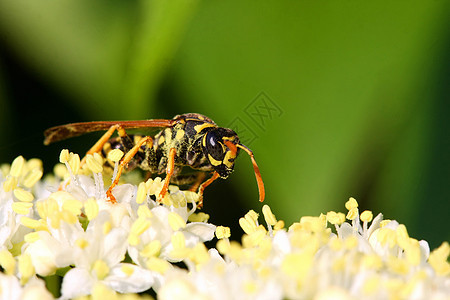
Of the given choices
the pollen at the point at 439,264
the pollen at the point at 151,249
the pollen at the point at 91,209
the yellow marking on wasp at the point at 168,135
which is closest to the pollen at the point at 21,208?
the pollen at the point at 91,209

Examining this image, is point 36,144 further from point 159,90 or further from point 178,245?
point 178,245

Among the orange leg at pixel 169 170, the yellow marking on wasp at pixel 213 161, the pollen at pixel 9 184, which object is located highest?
the yellow marking on wasp at pixel 213 161

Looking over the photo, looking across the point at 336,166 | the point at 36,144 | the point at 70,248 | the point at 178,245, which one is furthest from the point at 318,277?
the point at 36,144

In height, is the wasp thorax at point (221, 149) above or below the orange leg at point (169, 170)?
above

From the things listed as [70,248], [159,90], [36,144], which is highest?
[159,90]

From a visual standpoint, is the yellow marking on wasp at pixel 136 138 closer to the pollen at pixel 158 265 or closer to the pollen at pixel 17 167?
the pollen at pixel 17 167

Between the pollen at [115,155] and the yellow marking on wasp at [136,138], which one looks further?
the yellow marking on wasp at [136,138]

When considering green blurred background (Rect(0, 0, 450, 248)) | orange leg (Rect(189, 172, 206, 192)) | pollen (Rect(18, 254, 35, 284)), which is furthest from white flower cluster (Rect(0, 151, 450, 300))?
green blurred background (Rect(0, 0, 450, 248))

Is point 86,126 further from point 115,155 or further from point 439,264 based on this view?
point 439,264

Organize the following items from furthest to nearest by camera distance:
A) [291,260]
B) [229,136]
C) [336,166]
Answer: [336,166]
[229,136]
[291,260]
